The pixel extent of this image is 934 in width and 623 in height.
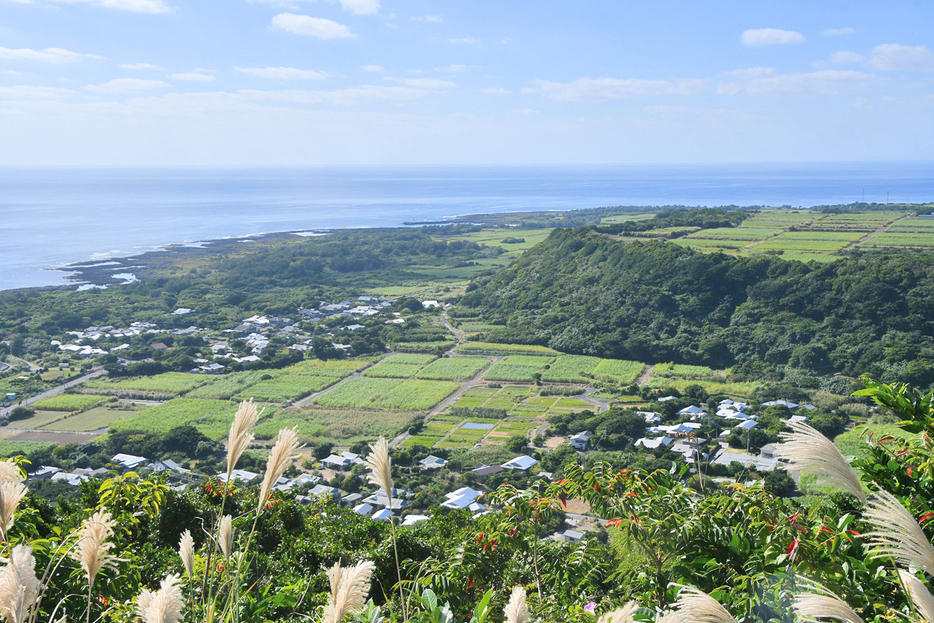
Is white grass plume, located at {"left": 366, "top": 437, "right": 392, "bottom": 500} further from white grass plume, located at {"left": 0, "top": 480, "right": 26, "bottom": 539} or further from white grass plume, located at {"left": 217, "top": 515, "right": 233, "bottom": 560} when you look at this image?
white grass plume, located at {"left": 0, "top": 480, "right": 26, "bottom": 539}

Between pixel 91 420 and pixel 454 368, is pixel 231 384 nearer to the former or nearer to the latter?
pixel 91 420

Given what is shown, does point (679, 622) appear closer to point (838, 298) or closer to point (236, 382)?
point (236, 382)

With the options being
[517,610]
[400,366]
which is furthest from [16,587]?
[400,366]

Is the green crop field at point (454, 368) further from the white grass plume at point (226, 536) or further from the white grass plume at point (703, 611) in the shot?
the white grass plume at point (703, 611)

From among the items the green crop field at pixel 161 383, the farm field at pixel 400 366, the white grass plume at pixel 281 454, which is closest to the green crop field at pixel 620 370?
the farm field at pixel 400 366

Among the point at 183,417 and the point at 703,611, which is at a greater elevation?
the point at 703,611
